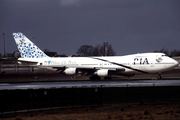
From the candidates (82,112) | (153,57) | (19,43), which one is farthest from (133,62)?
(82,112)

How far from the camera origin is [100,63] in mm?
47438

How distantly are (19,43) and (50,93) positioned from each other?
34.9 meters

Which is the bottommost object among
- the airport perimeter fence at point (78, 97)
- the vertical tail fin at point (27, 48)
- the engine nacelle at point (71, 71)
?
the airport perimeter fence at point (78, 97)

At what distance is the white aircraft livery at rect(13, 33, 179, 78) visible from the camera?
43.5m

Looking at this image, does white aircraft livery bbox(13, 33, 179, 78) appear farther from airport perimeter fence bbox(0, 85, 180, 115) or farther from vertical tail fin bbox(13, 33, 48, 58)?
airport perimeter fence bbox(0, 85, 180, 115)

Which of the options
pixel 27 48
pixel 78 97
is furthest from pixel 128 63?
pixel 78 97

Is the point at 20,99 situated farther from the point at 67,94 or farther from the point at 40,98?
the point at 67,94

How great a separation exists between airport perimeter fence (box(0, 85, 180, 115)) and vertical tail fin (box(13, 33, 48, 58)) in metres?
32.0

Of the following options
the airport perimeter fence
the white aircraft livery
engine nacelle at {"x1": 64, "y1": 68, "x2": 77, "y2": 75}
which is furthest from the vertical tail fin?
the airport perimeter fence

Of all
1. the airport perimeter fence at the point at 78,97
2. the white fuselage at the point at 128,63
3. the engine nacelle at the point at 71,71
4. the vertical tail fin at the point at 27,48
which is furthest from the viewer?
the vertical tail fin at the point at 27,48

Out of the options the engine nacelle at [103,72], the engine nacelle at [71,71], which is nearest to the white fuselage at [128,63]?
the engine nacelle at [71,71]

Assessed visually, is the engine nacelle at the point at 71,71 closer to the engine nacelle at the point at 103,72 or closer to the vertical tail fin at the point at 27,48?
the engine nacelle at the point at 103,72

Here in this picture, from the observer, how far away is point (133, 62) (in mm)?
44406

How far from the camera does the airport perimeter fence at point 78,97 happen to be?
792 inches
